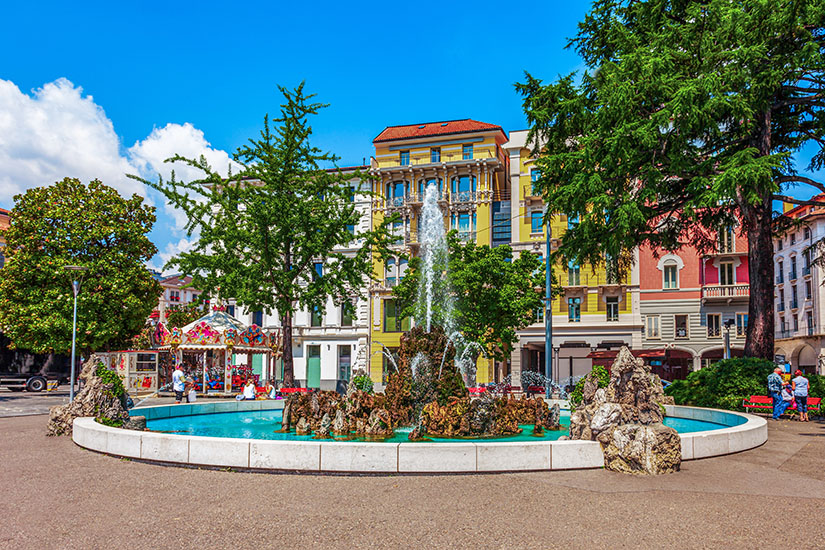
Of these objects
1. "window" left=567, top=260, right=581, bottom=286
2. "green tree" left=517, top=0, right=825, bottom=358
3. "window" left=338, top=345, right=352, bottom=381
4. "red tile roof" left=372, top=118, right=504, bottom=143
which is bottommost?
"window" left=338, top=345, right=352, bottom=381

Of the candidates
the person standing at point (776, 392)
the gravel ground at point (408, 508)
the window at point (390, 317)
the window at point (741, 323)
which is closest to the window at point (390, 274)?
the window at point (390, 317)

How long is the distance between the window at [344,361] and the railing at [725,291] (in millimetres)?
25281

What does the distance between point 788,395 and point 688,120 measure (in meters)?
7.91

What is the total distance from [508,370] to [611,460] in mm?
36566

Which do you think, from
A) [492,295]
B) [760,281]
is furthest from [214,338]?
[760,281]

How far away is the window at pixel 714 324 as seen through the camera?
143 feet

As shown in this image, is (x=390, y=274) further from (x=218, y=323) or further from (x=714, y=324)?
(x=714, y=324)

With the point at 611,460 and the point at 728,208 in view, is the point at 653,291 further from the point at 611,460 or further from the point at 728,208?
the point at 611,460

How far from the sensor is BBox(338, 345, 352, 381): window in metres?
49.2

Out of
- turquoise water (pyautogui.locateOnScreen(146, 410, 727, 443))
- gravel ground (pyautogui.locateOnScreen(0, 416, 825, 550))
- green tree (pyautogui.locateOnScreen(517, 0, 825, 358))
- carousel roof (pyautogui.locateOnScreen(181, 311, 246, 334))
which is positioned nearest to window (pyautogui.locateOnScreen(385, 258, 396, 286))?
carousel roof (pyautogui.locateOnScreen(181, 311, 246, 334))

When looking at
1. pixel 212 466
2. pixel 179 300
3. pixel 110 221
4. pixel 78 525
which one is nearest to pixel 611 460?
pixel 212 466

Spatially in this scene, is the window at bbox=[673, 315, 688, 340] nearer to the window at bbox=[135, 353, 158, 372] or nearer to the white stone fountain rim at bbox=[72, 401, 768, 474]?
the window at bbox=[135, 353, 158, 372]

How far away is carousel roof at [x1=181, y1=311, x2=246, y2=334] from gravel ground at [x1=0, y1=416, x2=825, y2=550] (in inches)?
792

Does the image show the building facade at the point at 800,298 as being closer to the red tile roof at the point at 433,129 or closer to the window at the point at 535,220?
the window at the point at 535,220
